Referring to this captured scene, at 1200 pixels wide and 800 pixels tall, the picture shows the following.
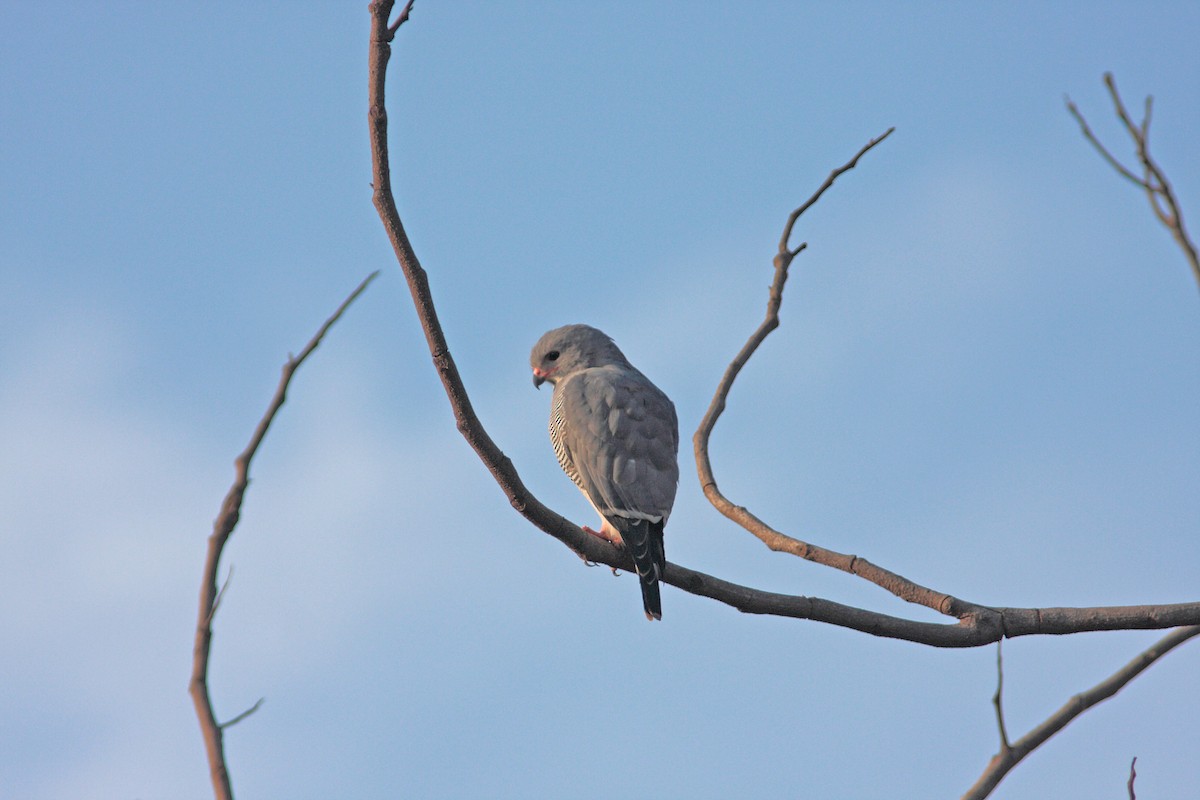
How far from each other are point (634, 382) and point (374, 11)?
4.53 m

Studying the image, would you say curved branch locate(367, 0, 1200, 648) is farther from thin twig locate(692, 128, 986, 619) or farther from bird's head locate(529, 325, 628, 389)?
bird's head locate(529, 325, 628, 389)

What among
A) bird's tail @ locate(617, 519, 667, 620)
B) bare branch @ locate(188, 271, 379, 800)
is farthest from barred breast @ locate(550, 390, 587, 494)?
bare branch @ locate(188, 271, 379, 800)

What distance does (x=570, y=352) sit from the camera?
8.72 metres

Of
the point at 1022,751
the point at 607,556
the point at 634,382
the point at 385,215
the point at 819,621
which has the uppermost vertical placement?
the point at 634,382

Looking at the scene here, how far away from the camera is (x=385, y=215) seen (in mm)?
4098

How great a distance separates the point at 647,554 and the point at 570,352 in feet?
8.71

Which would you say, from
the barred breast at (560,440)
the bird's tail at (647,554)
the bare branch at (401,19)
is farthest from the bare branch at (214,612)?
the barred breast at (560,440)

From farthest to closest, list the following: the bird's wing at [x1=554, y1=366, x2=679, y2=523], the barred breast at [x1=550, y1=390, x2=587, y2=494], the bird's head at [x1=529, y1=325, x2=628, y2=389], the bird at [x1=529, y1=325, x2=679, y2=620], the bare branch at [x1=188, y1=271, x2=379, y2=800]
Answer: the bird's head at [x1=529, y1=325, x2=628, y2=389] < the barred breast at [x1=550, y1=390, x2=587, y2=494] < the bird's wing at [x1=554, y1=366, x2=679, y2=523] < the bird at [x1=529, y1=325, x2=679, y2=620] < the bare branch at [x1=188, y1=271, x2=379, y2=800]

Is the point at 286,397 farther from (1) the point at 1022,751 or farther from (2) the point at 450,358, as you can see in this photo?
(1) the point at 1022,751

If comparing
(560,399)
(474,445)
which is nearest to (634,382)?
(560,399)

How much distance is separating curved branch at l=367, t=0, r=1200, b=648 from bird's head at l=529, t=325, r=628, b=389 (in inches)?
132

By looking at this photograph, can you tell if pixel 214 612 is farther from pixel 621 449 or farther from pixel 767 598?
pixel 621 449

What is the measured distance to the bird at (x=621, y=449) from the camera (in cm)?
684

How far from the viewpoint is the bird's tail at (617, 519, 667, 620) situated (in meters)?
6.19
